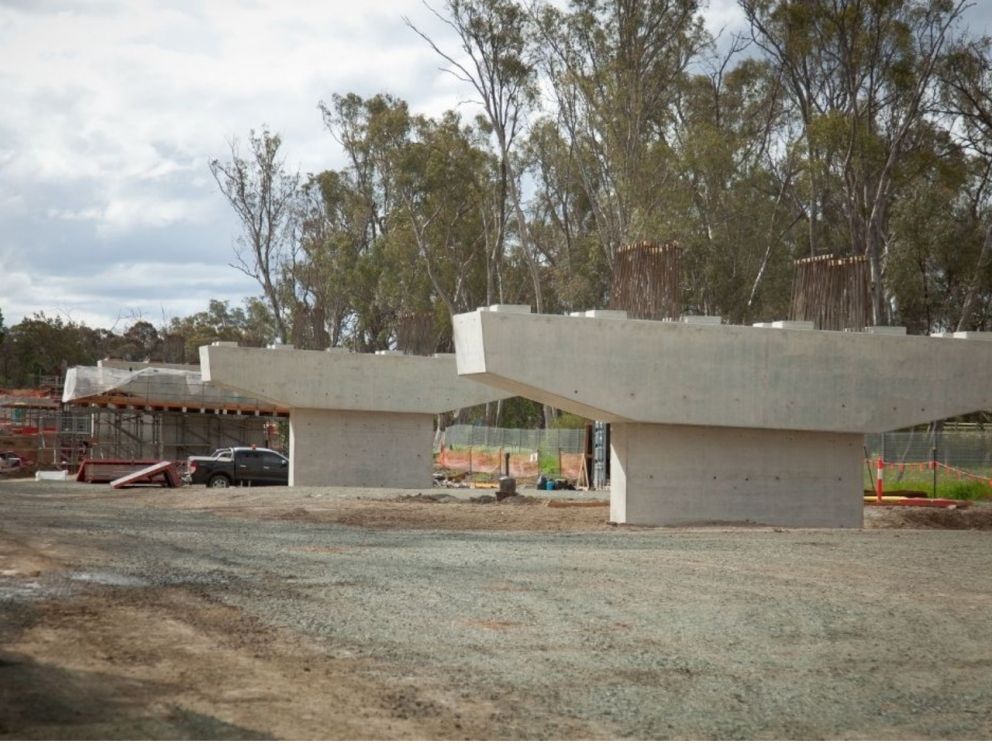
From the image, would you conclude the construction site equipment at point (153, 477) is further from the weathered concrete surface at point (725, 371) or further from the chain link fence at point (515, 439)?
the weathered concrete surface at point (725, 371)

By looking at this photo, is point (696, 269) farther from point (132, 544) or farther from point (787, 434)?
point (132, 544)

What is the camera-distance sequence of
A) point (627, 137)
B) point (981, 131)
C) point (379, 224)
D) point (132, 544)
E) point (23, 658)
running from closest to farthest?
point (23, 658) → point (132, 544) → point (981, 131) → point (627, 137) → point (379, 224)

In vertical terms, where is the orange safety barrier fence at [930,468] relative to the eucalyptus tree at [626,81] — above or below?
below

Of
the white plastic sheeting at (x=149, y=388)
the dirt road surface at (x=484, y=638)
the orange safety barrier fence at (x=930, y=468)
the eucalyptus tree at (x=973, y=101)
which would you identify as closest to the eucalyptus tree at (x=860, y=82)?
the eucalyptus tree at (x=973, y=101)

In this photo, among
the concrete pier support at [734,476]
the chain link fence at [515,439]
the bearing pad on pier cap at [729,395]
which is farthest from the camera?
the chain link fence at [515,439]

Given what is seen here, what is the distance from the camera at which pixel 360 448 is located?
37938 millimetres

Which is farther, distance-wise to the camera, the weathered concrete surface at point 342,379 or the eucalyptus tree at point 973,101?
the eucalyptus tree at point 973,101

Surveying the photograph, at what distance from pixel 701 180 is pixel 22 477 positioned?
29975mm

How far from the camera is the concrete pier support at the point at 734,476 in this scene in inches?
902

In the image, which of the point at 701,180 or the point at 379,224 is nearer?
the point at 701,180

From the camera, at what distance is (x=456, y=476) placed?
4838cm

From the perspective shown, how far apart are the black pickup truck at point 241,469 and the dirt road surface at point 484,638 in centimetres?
2106

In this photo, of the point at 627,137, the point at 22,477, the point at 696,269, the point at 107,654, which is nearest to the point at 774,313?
Result: the point at 696,269

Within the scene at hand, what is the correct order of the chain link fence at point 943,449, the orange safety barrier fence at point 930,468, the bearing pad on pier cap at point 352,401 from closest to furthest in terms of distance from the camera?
the orange safety barrier fence at point 930,468
the chain link fence at point 943,449
the bearing pad on pier cap at point 352,401
